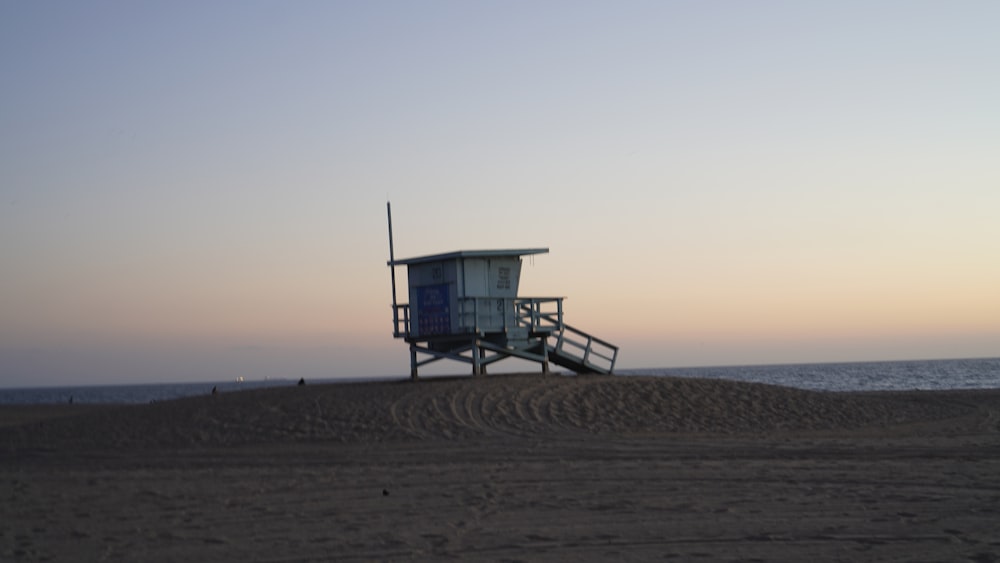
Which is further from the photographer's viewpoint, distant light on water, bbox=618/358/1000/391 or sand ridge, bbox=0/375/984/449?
distant light on water, bbox=618/358/1000/391

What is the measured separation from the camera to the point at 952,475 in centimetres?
1324

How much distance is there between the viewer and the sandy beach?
9.48 meters

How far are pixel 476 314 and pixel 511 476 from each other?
1412 cm

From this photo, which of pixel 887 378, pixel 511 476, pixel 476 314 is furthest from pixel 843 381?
pixel 511 476

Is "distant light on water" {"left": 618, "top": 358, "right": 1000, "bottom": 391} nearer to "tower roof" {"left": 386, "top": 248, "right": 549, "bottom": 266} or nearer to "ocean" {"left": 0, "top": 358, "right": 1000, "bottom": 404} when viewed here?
"ocean" {"left": 0, "top": 358, "right": 1000, "bottom": 404}

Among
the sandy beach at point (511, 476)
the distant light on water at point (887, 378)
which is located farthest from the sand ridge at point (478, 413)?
the distant light on water at point (887, 378)

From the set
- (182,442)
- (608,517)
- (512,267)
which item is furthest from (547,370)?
(608,517)

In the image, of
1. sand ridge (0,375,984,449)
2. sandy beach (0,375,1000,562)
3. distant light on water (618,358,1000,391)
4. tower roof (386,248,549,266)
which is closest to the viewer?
sandy beach (0,375,1000,562)

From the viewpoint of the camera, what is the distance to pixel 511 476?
13875mm

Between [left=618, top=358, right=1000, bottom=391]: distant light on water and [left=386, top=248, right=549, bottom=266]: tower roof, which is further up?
[left=386, top=248, right=549, bottom=266]: tower roof

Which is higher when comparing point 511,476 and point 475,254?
point 475,254

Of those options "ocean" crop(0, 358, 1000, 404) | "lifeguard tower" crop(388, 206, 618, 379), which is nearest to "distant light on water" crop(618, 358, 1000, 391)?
"ocean" crop(0, 358, 1000, 404)

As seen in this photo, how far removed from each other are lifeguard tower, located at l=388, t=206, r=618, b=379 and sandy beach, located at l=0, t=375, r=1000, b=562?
2.28m

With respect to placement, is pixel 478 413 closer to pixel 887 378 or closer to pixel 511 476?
pixel 511 476
